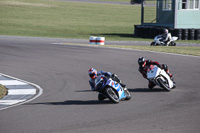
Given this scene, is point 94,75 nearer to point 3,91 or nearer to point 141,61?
point 141,61

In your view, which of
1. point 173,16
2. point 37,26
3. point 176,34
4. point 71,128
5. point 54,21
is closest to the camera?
point 71,128

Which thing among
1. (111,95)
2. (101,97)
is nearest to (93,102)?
(101,97)

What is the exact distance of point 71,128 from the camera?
26.6ft

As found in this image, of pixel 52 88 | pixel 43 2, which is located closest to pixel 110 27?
pixel 43 2

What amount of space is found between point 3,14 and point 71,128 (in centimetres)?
4700

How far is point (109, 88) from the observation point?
10.7 meters

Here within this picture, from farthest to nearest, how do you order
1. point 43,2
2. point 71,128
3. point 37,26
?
1. point 43,2
2. point 37,26
3. point 71,128

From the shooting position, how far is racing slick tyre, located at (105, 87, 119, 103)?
10548 millimetres

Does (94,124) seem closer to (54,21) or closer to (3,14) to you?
(54,21)

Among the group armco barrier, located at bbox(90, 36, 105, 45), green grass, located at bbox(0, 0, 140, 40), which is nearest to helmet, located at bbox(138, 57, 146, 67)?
armco barrier, located at bbox(90, 36, 105, 45)

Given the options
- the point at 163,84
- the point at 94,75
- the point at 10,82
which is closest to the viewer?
the point at 94,75

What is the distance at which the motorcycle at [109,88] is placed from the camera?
10609mm

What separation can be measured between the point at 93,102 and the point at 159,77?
7.80ft

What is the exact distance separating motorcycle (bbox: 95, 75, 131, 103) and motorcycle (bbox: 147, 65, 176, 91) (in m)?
1.84
